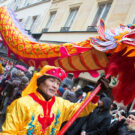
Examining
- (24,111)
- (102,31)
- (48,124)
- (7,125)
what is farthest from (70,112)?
(102,31)

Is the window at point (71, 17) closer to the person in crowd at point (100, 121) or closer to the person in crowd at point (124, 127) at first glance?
the person in crowd at point (100, 121)

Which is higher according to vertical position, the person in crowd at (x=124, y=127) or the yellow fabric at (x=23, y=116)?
the person in crowd at (x=124, y=127)

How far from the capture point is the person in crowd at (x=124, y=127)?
2381 millimetres

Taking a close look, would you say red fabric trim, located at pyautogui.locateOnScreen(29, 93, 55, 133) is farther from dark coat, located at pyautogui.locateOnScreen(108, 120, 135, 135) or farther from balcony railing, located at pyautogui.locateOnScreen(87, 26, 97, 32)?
balcony railing, located at pyautogui.locateOnScreen(87, 26, 97, 32)

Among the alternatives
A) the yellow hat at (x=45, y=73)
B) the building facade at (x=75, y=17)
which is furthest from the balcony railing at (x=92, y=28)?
the yellow hat at (x=45, y=73)

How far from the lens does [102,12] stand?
8.63 meters

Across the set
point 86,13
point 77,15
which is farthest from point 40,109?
point 77,15

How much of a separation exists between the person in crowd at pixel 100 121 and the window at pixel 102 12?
6478 mm

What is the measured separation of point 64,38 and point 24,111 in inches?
335

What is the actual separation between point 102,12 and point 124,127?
7336 millimetres

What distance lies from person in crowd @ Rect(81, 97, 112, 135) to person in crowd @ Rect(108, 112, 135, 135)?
0.15 m

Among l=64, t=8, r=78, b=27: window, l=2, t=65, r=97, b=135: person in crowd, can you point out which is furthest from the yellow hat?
l=64, t=8, r=78, b=27: window

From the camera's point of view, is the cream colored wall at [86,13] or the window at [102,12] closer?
the cream colored wall at [86,13]

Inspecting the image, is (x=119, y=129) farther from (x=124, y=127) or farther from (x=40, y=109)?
(x=40, y=109)
